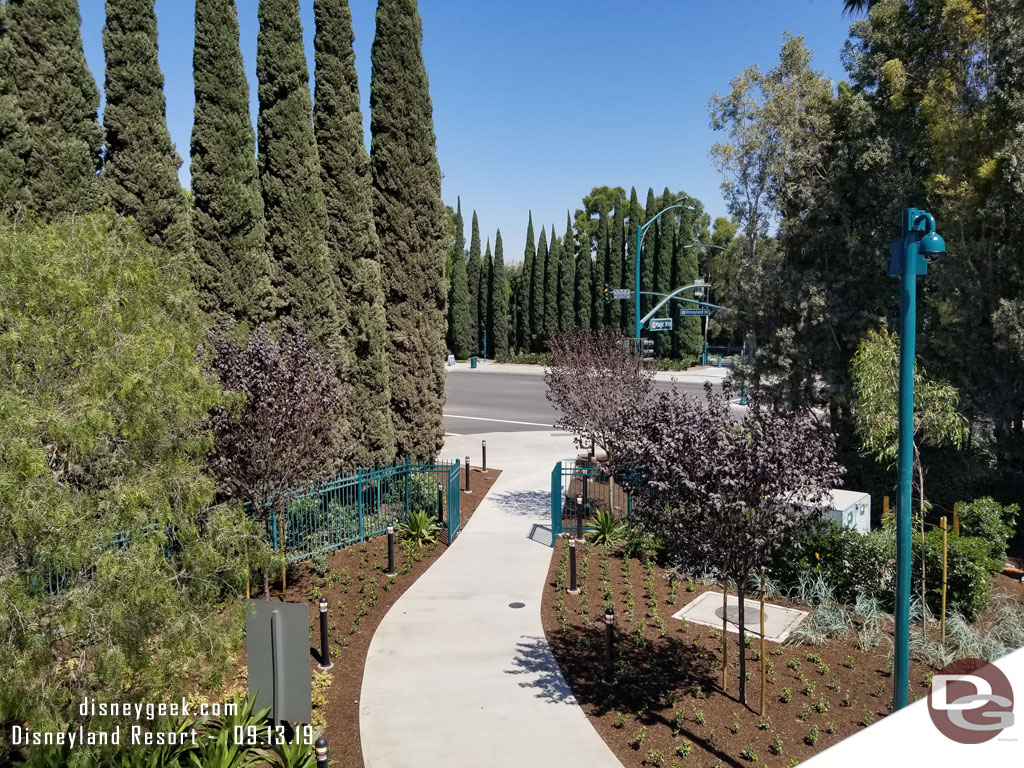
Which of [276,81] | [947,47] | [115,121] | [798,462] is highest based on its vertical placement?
[947,47]

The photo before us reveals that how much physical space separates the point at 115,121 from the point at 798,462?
1219 centimetres

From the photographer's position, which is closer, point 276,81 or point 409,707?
point 409,707

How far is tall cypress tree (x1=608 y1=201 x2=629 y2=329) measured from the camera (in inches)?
2219

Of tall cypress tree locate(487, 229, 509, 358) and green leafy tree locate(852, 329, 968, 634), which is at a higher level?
tall cypress tree locate(487, 229, 509, 358)

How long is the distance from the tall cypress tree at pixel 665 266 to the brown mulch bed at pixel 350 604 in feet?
141

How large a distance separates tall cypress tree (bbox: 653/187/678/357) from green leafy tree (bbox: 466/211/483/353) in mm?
15247

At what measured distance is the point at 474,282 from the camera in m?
64.1

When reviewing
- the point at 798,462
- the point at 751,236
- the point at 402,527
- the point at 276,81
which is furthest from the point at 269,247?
the point at 751,236

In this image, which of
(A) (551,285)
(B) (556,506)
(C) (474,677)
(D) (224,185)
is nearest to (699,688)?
(C) (474,677)

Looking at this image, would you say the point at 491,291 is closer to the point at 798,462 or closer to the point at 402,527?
the point at 402,527

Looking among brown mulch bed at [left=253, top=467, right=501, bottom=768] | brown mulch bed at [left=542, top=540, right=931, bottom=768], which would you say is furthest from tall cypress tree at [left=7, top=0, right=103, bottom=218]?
brown mulch bed at [left=542, top=540, right=931, bottom=768]

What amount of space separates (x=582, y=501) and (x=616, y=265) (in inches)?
1725

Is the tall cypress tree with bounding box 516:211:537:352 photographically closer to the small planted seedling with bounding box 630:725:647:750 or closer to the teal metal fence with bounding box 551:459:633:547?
the teal metal fence with bounding box 551:459:633:547

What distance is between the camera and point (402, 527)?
13812 millimetres
